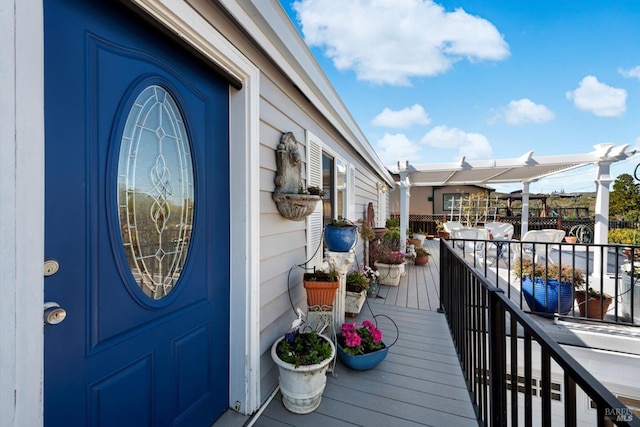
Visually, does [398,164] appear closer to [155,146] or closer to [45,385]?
[155,146]

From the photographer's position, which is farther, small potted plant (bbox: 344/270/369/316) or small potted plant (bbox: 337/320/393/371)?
small potted plant (bbox: 344/270/369/316)

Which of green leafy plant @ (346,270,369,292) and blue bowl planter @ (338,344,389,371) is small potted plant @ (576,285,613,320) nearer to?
green leafy plant @ (346,270,369,292)

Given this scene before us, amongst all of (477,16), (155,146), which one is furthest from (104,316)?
(477,16)

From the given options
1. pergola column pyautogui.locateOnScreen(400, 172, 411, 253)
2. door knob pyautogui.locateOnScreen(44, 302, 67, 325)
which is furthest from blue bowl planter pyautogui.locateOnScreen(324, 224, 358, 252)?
pergola column pyautogui.locateOnScreen(400, 172, 411, 253)

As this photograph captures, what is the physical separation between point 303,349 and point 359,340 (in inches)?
22.6

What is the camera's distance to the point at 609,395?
1.85 ft

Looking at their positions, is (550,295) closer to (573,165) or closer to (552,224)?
(573,165)

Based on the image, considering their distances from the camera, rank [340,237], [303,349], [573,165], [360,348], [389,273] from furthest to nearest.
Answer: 1. [573,165]
2. [389,273]
3. [340,237]
4. [360,348]
5. [303,349]

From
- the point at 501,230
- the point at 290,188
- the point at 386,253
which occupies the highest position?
the point at 290,188

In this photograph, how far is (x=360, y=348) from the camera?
7.06ft

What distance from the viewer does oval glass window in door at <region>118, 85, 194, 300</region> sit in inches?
41.6

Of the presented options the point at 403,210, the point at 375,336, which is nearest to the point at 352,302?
the point at 375,336

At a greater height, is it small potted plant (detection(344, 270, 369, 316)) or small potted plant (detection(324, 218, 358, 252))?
small potted plant (detection(324, 218, 358, 252))

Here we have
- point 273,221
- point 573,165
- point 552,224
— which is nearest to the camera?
point 273,221
